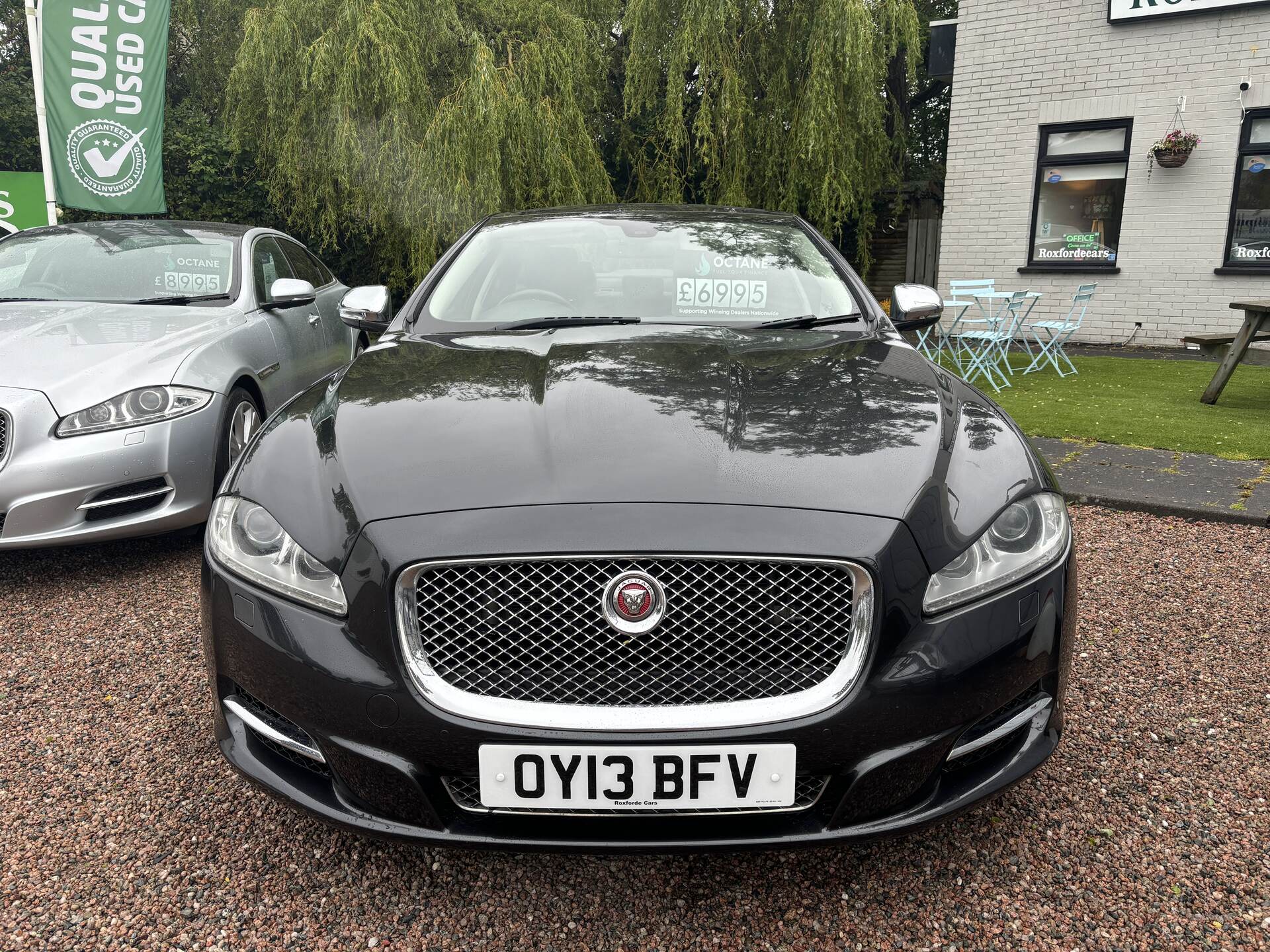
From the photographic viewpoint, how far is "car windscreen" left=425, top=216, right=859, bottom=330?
9.44ft

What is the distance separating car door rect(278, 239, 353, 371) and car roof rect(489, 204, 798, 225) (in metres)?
2.43

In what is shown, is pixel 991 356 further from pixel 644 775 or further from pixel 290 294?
pixel 644 775

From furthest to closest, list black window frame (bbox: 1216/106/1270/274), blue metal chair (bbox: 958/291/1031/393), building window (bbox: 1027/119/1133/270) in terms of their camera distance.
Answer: building window (bbox: 1027/119/1133/270), black window frame (bbox: 1216/106/1270/274), blue metal chair (bbox: 958/291/1031/393)

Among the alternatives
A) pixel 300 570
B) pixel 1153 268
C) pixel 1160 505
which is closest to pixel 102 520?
pixel 300 570

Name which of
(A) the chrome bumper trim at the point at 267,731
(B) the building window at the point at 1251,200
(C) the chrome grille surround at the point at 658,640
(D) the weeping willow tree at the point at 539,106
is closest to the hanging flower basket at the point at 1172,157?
(B) the building window at the point at 1251,200

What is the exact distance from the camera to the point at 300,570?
171cm

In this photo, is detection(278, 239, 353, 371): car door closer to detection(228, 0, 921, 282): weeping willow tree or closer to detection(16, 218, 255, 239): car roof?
detection(16, 218, 255, 239): car roof

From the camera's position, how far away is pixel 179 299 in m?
4.64

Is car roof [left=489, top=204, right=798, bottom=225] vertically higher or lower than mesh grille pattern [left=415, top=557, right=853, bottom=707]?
higher

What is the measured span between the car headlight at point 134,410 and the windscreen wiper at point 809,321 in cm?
227

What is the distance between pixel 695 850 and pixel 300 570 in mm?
835

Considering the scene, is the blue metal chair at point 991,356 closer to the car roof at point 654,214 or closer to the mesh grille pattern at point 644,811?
the car roof at point 654,214

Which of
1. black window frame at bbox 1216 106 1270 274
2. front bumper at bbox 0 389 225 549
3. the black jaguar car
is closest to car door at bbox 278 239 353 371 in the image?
front bumper at bbox 0 389 225 549

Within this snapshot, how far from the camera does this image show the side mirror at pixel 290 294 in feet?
14.8
